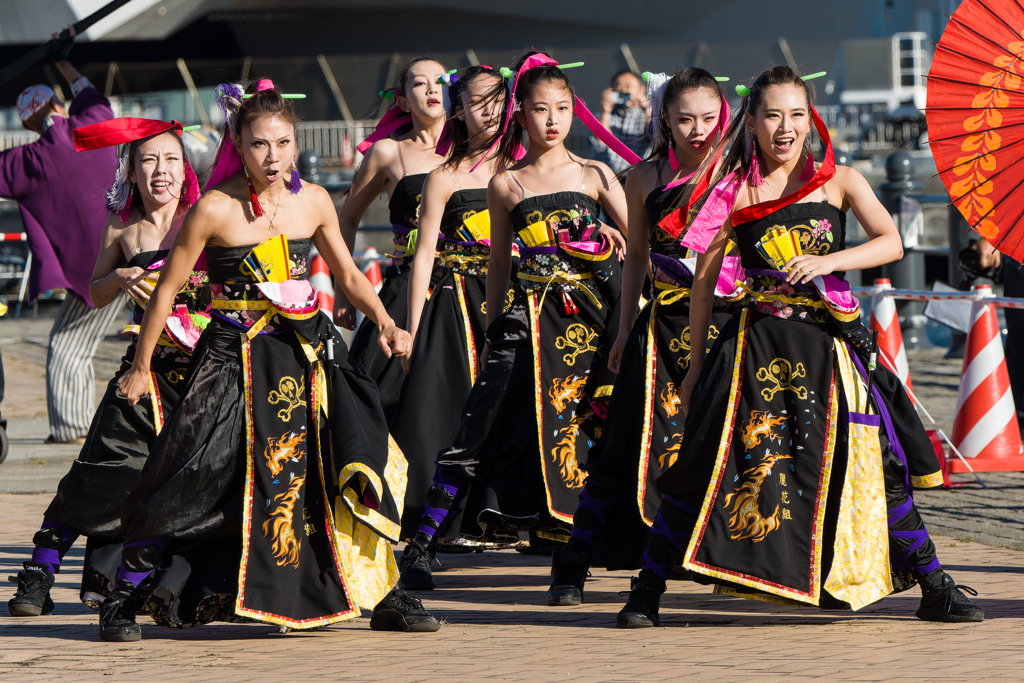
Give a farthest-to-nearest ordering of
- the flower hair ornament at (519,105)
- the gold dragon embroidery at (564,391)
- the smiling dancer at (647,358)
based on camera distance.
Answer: the flower hair ornament at (519,105), the gold dragon embroidery at (564,391), the smiling dancer at (647,358)

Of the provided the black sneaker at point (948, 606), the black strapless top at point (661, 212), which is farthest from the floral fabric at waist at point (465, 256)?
the black sneaker at point (948, 606)

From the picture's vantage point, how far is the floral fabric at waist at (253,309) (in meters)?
4.68

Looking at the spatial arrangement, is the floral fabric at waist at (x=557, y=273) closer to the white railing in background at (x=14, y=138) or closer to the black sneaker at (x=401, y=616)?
the black sneaker at (x=401, y=616)

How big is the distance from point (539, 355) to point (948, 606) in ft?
5.82

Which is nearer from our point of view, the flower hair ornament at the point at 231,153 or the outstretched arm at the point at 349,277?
the flower hair ornament at the point at 231,153

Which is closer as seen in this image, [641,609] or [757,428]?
[757,428]

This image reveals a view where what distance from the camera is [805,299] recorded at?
4.61m

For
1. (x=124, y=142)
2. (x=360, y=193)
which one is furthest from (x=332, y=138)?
(x=124, y=142)

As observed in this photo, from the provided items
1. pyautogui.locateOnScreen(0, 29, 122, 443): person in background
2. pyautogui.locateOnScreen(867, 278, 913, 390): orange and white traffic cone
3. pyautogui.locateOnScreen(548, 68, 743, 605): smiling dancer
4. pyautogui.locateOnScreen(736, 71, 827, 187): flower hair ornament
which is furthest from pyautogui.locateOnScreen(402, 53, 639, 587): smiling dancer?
pyautogui.locateOnScreen(0, 29, 122, 443): person in background

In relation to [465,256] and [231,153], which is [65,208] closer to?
[465,256]

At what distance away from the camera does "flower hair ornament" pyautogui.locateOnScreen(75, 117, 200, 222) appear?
17.3 ft

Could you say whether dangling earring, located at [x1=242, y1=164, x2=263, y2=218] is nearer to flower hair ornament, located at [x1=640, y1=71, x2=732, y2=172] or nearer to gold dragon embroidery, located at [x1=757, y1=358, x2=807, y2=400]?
flower hair ornament, located at [x1=640, y1=71, x2=732, y2=172]

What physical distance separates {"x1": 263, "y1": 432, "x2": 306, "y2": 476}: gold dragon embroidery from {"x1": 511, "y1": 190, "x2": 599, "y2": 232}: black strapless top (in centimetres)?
138

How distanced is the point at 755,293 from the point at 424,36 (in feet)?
123
